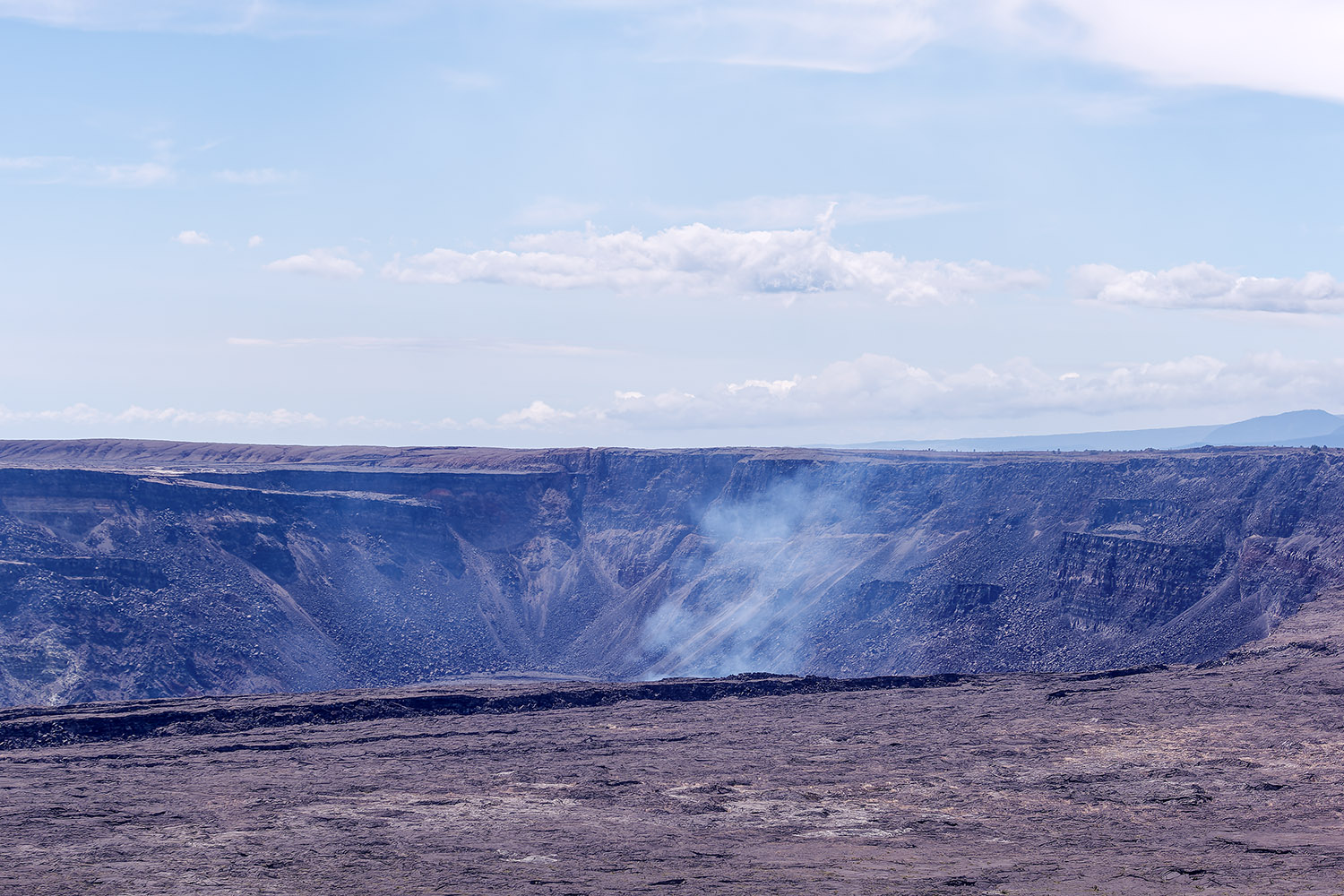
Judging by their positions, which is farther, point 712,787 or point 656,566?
point 656,566

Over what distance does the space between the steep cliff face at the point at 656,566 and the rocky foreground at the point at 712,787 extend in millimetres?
8292

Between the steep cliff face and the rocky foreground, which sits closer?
the rocky foreground

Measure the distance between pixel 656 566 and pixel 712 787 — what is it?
38.5m

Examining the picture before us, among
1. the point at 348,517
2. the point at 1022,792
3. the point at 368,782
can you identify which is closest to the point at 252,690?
the point at 348,517

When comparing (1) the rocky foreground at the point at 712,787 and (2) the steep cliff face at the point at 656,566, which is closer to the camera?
(1) the rocky foreground at the point at 712,787

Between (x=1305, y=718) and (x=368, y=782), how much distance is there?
2559 centimetres

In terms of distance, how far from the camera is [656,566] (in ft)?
221

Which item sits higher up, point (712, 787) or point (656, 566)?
point (656, 566)

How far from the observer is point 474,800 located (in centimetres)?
2816

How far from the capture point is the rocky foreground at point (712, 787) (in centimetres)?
2178

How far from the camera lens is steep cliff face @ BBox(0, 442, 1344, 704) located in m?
49.8

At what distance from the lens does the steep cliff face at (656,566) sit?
49844 millimetres

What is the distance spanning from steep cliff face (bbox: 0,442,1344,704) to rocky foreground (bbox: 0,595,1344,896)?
27.2 ft

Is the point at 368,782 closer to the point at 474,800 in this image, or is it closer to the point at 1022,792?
the point at 474,800
